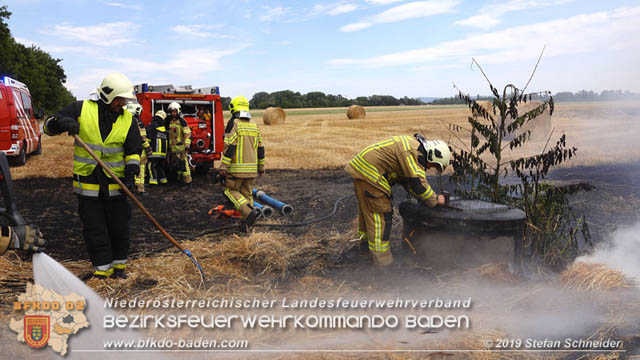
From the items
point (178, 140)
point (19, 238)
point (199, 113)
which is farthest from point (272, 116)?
point (19, 238)

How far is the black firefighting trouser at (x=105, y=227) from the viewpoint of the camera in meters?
4.70

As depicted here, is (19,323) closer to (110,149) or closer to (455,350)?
(110,149)

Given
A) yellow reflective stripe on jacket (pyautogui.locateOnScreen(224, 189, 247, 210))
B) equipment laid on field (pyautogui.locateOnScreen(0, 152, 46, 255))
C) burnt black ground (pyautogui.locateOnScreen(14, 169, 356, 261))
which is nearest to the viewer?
equipment laid on field (pyautogui.locateOnScreen(0, 152, 46, 255))

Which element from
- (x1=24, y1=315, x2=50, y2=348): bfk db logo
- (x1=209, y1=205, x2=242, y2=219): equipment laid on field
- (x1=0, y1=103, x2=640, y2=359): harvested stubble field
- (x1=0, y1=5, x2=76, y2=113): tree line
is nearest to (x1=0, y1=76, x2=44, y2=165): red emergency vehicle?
(x1=0, y1=103, x2=640, y2=359): harvested stubble field

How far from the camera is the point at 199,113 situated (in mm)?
12000

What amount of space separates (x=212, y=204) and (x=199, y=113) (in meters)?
3.66

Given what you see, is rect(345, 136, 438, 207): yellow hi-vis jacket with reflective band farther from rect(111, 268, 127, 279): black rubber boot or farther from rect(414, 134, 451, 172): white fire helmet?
rect(111, 268, 127, 279): black rubber boot

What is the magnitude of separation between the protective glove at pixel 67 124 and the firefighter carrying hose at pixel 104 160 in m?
0.03

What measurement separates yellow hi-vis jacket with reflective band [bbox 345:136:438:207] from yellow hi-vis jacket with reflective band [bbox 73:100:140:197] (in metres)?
2.32

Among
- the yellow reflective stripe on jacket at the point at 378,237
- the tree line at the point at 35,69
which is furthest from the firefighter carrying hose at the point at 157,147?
the tree line at the point at 35,69

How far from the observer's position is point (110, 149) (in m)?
4.67

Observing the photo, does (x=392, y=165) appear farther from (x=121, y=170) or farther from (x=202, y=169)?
(x=202, y=169)

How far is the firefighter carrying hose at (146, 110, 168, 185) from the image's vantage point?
991 cm

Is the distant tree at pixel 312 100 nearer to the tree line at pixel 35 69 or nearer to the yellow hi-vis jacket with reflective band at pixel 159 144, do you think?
the tree line at pixel 35 69
